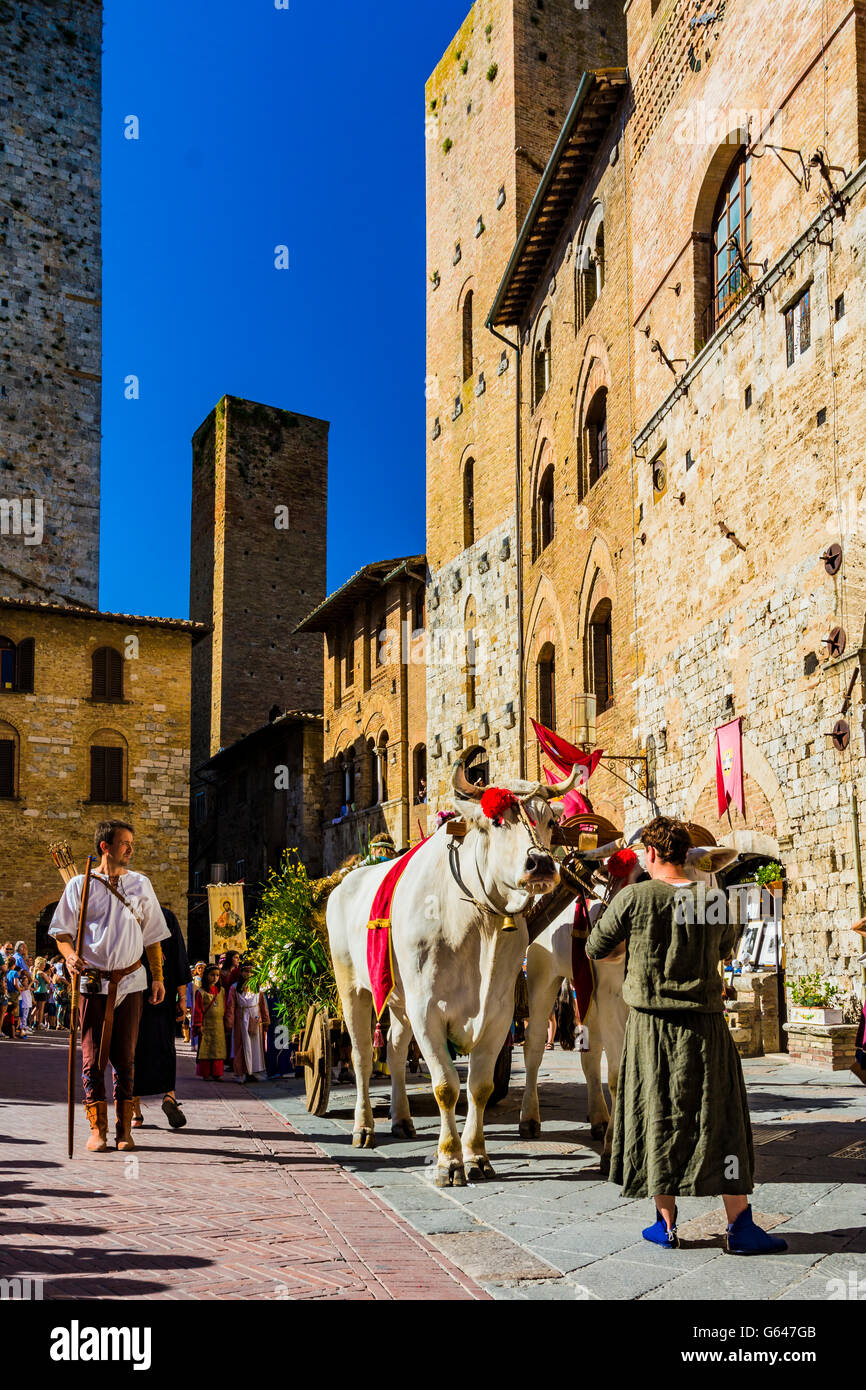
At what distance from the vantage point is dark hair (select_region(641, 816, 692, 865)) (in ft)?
16.5

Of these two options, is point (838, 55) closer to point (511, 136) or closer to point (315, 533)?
point (511, 136)

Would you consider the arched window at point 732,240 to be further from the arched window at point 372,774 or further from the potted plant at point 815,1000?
the arched window at point 372,774

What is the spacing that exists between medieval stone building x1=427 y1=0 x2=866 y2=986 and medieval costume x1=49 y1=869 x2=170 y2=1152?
757 centimetres

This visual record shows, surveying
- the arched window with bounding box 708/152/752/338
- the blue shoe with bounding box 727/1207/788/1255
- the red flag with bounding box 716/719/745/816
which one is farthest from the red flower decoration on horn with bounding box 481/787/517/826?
the arched window with bounding box 708/152/752/338

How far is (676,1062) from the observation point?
474 cm

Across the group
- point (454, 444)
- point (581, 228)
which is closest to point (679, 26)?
point (581, 228)

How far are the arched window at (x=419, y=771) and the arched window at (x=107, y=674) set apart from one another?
8.20m

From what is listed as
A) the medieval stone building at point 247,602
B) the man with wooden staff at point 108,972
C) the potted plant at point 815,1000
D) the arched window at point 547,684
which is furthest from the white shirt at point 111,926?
the medieval stone building at point 247,602

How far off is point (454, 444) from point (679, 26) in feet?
42.0

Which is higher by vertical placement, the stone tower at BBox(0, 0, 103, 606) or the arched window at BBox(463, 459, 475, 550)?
the stone tower at BBox(0, 0, 103, 606)

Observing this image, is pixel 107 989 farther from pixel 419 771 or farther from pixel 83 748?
pixel 83 748

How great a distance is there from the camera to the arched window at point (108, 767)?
106 ft

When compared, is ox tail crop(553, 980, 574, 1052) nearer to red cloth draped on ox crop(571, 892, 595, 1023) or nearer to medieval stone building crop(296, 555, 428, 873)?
red cloth draped on ox crop(571, 892, 595, 1023)

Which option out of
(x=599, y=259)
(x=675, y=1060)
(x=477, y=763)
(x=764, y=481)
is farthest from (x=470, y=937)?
(x=477, y=763)
